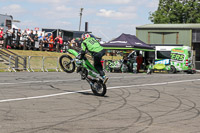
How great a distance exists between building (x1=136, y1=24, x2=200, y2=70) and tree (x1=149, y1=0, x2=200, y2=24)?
17026mm

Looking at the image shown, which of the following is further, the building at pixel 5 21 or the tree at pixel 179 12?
the tree at pixel 179 12

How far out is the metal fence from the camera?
2455 centimetres

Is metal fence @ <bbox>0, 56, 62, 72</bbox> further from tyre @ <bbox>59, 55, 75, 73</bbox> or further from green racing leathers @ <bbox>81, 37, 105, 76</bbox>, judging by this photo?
green racing leathers @ <bbox>81, 37, 105, 76</bbox>

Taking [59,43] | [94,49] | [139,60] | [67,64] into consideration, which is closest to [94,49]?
[94,49]

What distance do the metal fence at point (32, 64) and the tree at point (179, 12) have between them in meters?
39.7

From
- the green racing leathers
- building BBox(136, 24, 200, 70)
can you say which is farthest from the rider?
building BBox(136, 24, 200, 70)

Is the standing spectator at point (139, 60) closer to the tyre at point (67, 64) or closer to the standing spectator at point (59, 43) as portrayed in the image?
the standing spectator at point (59, 43)

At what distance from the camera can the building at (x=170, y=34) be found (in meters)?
44.3

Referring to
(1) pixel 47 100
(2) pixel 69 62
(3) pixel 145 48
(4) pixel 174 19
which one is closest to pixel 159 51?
(3) pixel 145 48

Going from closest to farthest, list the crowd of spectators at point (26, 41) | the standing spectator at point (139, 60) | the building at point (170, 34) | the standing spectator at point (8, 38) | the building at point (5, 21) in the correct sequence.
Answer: the standing spectator at point (8, 38) → the crowd of spectators at point (26, 41) → the standing spectator at point (139, 60) → the building at point (5, 21) → the building at point (170, 34)

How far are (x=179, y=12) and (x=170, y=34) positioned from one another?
18.7 meters

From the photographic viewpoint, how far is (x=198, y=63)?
41812 mm

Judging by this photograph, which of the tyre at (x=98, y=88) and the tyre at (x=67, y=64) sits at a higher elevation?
the tyre at (x=67, y=64)

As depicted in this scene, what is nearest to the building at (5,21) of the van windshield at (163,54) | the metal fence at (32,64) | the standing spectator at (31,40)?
the standing spectator at (31,40)
